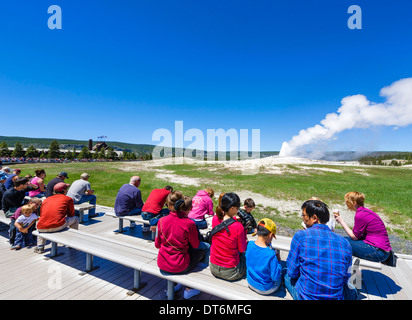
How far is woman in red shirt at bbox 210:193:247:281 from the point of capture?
331 cm

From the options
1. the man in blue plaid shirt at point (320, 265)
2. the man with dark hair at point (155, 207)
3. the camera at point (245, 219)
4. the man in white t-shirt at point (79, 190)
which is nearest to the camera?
the man in blue plaid shirt at point (320, 265)

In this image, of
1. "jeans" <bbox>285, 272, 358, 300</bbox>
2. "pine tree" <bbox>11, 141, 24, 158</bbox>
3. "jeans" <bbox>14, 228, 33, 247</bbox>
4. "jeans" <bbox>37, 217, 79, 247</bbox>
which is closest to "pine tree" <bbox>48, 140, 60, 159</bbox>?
"pine tree" <bbox>11, 141, 24, 158</bbox>

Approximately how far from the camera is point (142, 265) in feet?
12.2

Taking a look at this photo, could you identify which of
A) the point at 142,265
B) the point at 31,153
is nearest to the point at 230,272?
the point at 142,265

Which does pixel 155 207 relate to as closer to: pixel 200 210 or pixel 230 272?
pixel 200 210

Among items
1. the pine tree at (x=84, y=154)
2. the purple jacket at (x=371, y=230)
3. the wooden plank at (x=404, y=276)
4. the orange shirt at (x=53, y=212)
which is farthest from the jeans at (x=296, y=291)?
the pine tree at (x=84, y=154)

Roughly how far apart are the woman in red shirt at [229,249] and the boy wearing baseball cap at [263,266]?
0.25 metres

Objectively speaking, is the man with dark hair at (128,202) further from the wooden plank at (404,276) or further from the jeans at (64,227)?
the wooden plank at (404,276)

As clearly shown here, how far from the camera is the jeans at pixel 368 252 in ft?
12.0

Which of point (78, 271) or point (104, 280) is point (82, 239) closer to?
point (78, 271)

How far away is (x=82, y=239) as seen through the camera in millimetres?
4738

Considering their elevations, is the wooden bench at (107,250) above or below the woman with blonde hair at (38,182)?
below

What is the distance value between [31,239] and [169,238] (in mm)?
5260
